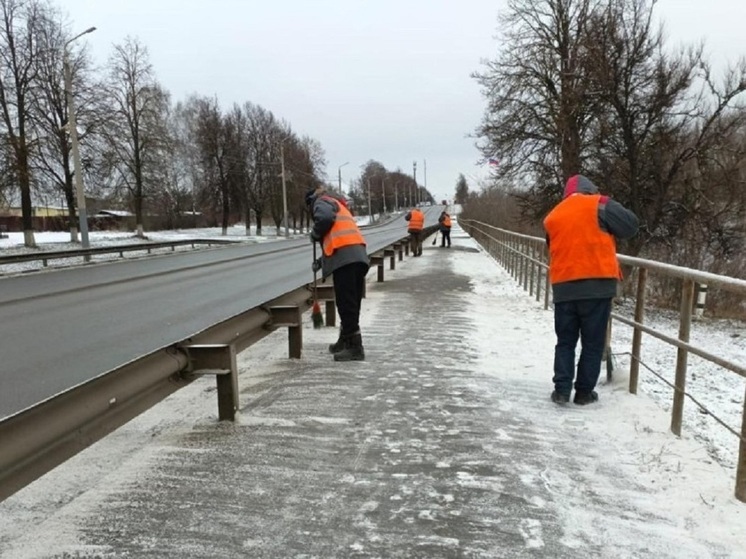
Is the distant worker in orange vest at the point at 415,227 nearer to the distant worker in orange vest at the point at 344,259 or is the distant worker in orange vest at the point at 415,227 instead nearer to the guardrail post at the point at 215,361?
the distant worker in orange vest at the point at 344,259

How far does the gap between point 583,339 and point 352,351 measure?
7.71 ft

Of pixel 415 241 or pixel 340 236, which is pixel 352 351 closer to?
pixel 340 236

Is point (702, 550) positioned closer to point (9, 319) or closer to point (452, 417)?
point (452, 417)

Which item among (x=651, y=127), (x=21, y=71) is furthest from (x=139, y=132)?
(x=651, y=127)

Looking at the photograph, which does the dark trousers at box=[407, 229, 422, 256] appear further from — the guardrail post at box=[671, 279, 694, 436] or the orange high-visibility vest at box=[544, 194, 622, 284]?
the guardrail post at box=[671, 279, 694, 436]

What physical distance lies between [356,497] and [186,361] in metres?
1.60

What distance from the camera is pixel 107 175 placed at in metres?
38.5

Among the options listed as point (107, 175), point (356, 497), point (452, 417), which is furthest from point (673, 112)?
point (107, 175)

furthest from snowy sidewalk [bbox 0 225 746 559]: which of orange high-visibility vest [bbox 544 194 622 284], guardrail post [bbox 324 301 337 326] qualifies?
guardrail post [bbox 324 301 337 326]

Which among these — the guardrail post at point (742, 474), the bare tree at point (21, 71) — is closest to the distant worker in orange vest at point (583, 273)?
the guardrail post at point (742, 474)

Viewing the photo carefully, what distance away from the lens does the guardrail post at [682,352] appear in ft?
12.6

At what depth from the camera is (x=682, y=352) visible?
3914mm

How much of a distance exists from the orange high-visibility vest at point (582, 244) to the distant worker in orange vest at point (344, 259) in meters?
2.04

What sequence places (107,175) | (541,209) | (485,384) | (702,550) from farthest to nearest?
(107,175) → (541,209) → (485,384) → (702,550)
